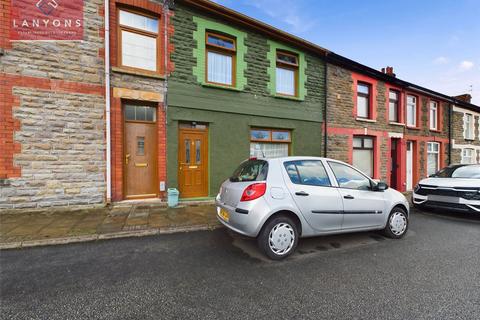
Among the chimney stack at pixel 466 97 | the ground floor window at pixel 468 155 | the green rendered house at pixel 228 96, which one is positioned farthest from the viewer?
the chimney stack at pixel 466 97

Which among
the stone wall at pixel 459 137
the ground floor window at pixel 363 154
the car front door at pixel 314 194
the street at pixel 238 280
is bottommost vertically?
the street at pixel 238 280

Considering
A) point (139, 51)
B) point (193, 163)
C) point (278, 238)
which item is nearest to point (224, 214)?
point (278, 238)

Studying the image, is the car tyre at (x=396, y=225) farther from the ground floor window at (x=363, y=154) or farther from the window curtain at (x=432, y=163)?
the window curtain at (x=432, y=163)

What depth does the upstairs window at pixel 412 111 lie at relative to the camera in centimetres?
1278

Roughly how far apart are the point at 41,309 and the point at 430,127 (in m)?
18.3

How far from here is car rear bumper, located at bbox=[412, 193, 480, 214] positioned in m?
5.62

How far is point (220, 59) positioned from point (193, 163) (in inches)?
149

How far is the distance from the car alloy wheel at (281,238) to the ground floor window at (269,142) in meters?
4.58

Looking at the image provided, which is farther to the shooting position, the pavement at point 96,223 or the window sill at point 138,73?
the window sill at point 138,73

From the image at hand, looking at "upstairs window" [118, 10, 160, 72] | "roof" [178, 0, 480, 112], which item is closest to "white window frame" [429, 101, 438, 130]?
"roof" [178, 0, 480, 112]

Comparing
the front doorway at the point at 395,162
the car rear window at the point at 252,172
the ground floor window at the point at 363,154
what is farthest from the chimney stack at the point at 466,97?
the car rear window at the point at 252,172

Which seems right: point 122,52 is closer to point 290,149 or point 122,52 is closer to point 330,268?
point 290,149

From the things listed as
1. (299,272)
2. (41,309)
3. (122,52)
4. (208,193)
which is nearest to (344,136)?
(208,193)

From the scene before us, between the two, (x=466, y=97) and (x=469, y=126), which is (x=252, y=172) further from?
(x=466, y=97)
